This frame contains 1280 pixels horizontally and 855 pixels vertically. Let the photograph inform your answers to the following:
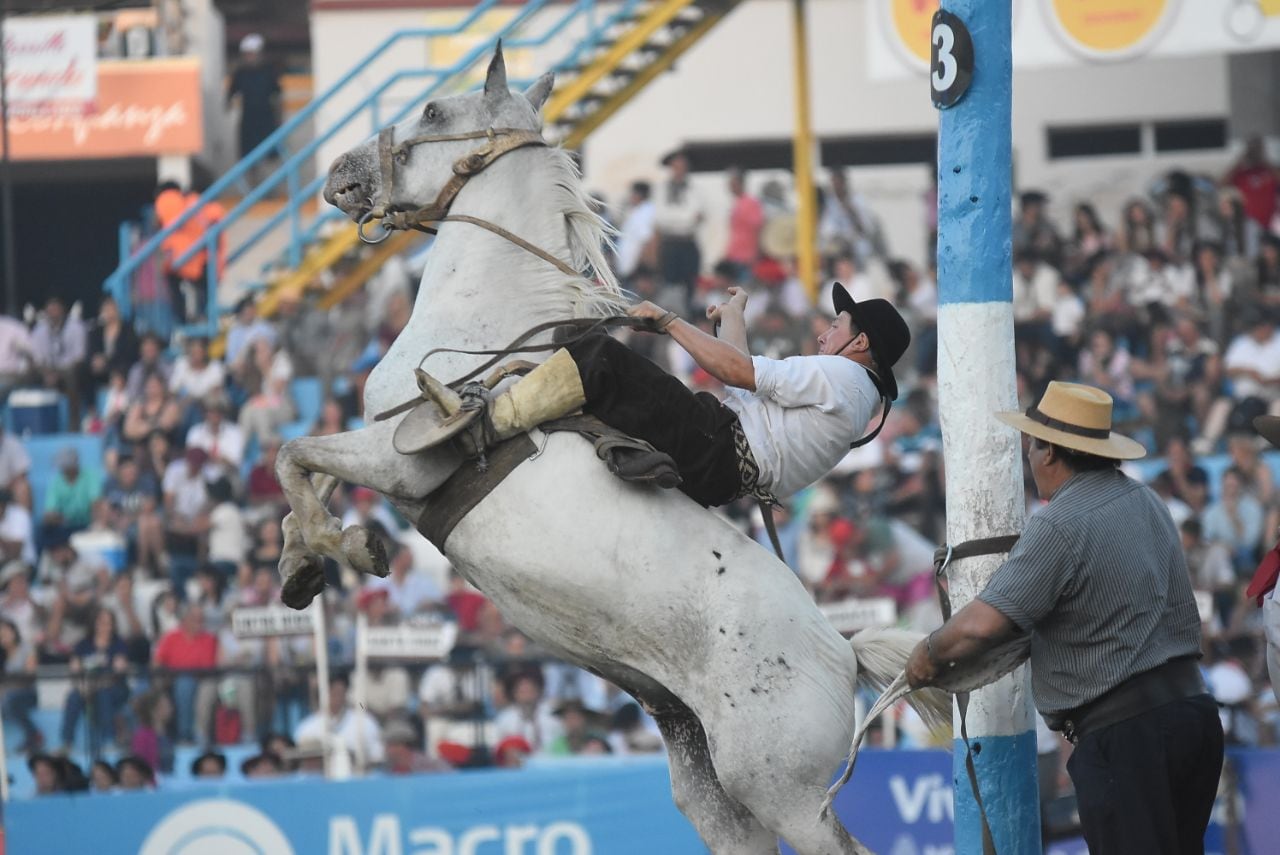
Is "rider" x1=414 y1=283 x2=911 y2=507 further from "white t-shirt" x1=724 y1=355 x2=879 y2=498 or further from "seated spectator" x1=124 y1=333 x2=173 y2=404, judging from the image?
"seated spectator" x1=124 y1=333 x2=173 y2=404

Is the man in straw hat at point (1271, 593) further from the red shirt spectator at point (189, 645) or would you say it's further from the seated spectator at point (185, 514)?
the seated spectator at point (185, 514)

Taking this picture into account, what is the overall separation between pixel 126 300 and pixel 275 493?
11.3ft

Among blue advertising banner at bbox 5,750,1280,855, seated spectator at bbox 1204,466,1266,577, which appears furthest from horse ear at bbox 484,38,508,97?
seated spectator at bbox 1204,466,1266,577

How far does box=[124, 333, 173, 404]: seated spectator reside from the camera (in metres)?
15.2

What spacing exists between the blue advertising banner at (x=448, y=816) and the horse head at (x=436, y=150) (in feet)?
12.8

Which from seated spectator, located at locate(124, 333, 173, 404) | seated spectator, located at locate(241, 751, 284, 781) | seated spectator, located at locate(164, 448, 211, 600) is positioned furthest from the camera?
seated spectator, located at locate(124, 333, 173, 404)

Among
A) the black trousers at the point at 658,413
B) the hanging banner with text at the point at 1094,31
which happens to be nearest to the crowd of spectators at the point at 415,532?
the hanging banner with text at the point at 1094,31

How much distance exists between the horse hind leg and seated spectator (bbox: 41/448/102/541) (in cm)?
949

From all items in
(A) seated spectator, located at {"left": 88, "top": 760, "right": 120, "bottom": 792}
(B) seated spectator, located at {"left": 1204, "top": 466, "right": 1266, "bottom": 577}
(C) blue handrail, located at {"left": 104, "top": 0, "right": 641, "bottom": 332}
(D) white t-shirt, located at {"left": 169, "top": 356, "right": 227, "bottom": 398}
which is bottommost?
(A) seated spectator, located at {"left": 88, "top": 760, "right": 120, "bottom": 792}

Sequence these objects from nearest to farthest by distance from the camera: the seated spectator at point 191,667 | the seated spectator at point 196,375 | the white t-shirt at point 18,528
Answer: the seated spectator at point 191,667
the white t-shirt at point 18,528
the seated spectator at point 196,375

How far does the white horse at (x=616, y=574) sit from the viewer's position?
17.1 ft

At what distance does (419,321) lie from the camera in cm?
564

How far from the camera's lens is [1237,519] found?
1211 cm

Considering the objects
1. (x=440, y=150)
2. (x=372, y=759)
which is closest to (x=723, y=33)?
(x=372, y=759)
